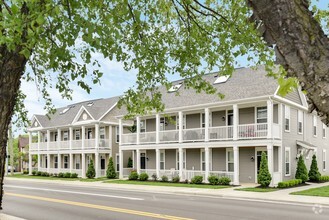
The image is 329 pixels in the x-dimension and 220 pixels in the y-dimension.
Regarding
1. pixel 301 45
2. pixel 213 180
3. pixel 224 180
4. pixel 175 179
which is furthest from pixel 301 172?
pixel 301 45

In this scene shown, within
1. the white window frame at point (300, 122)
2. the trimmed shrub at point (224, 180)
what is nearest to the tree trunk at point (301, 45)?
the trimmed shrub at point (224, 180)

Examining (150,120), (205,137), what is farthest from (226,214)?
(150,120)

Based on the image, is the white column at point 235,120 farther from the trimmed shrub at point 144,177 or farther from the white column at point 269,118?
the trimmed shrub at point 144,177

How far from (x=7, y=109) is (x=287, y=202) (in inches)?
557

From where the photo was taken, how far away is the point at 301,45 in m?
2.33

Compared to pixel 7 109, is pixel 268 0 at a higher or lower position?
higher

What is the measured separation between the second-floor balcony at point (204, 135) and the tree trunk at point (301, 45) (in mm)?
22353

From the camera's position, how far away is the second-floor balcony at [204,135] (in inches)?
974

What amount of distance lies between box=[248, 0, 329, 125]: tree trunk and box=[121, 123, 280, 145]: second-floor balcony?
22353 millimetres

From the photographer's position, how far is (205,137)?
1075 inches

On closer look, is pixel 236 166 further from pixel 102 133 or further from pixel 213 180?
pixel 102 133

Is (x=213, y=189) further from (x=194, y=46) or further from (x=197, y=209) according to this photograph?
(x=194, y=46)

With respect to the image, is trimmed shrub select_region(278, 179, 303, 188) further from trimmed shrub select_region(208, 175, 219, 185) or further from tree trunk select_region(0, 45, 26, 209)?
tree trunk select_region(0, 45, 26, 209)

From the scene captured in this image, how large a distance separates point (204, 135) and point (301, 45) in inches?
1024
